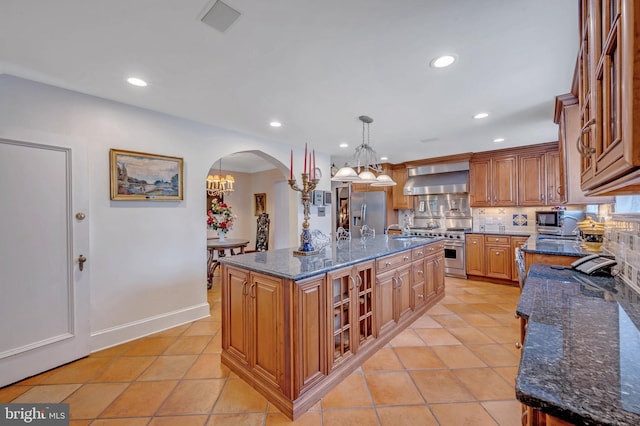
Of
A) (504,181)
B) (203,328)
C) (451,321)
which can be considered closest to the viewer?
(203,328)

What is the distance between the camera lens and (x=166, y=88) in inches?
90.0

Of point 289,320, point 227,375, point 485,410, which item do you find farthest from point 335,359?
point 485,410

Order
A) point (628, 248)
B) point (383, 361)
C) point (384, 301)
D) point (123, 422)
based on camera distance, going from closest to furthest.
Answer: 1. point (628, 248)
2. point (123, 422)
3. point (383, 361)
4. point (384, 301)

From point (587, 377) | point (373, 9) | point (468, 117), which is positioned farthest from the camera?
point (468, 117)

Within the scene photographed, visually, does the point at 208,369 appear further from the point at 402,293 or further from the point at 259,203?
the point at 259,203

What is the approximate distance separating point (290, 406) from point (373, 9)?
7.74 feet

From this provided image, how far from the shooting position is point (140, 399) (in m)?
1.79

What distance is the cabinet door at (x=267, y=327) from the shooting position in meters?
1.68

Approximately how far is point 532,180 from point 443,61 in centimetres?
372

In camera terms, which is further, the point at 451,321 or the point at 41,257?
the point at 451,321

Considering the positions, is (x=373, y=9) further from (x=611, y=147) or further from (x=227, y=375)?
(x=227, y=375)

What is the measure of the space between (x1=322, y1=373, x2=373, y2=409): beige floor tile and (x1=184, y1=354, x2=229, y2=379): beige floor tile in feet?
2.78

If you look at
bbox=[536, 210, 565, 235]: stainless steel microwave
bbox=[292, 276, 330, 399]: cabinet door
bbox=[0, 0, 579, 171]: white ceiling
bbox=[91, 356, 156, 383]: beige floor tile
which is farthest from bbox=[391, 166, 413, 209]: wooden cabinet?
bbox=[91, 356, 156, 383]: beige floor tile

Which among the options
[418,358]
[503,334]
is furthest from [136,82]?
[503,334]
